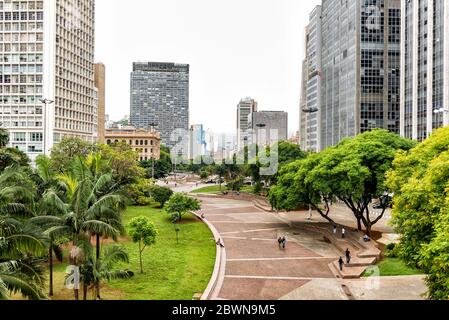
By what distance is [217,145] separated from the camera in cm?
12888

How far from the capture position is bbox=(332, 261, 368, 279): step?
19.5 metres

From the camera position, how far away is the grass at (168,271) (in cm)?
1647

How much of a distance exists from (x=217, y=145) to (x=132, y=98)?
79199 millimetres

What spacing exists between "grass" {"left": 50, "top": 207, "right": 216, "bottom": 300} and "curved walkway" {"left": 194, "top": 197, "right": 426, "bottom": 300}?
122cm

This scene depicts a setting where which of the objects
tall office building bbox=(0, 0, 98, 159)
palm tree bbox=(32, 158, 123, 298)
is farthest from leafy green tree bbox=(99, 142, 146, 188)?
tall office building bbox=(0, 0, 98, 159)

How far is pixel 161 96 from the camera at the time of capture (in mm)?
184625

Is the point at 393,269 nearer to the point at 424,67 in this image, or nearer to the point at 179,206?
the point at 179,206

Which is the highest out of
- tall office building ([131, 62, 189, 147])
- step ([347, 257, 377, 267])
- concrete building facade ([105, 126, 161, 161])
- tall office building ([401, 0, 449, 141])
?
tall office building ([131, 62, 189, 147])

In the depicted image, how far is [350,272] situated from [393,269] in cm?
244

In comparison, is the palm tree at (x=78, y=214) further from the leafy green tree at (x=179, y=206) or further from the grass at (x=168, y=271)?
the leafy green tree at (x=179, y=206)

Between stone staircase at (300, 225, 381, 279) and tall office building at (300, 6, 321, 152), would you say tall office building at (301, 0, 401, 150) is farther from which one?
stone staircase at (300, 225, 381, 279)

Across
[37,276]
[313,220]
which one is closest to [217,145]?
[313,220]
